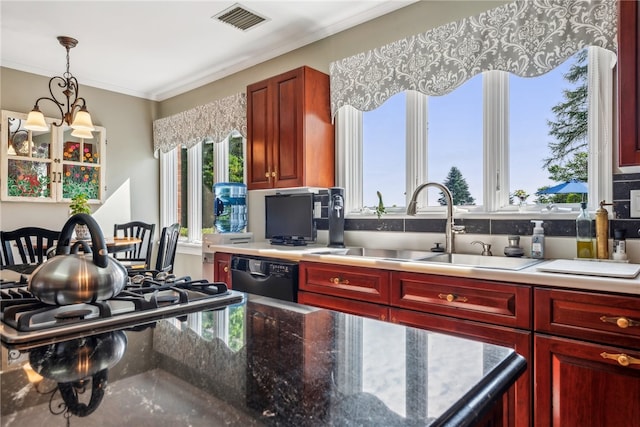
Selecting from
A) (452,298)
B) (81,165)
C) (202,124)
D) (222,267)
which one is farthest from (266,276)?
(81,165)

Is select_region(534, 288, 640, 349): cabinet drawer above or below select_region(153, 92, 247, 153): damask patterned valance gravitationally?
below

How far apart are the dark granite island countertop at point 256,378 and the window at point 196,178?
10.8 feet

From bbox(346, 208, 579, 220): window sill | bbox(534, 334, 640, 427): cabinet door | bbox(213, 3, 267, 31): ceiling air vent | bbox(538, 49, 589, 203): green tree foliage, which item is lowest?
bbox(534, 334, 640, 427): cabinet door

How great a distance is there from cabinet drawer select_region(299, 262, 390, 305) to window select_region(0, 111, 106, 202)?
300 cm

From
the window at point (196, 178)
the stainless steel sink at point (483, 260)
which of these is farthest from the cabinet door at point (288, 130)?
the stainless steel sink at point (483, 260)

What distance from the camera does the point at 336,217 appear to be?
2.81m

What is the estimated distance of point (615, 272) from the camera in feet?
4.65

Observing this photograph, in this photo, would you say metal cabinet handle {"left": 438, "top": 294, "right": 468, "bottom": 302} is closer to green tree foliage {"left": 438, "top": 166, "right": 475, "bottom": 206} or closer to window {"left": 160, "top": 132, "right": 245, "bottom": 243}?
green tree foliage {"left": 438, "top": 166, "right": 475, "bottom": 206}

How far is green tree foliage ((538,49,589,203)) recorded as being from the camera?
6.70ft

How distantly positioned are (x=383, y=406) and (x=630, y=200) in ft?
6.32

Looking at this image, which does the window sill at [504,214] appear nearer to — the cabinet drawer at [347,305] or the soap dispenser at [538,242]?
the soap dispenser at [538,242]

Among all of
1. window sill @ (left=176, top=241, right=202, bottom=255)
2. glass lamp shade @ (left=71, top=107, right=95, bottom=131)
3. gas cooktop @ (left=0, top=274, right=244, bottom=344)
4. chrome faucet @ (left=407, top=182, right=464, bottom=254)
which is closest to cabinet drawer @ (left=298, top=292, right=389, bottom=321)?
chrome faucet @ (left=407, top=182, right=464, bottom=254)

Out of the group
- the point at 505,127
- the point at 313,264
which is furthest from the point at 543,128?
the point at 313,264

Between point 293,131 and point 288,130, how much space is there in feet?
0.18
